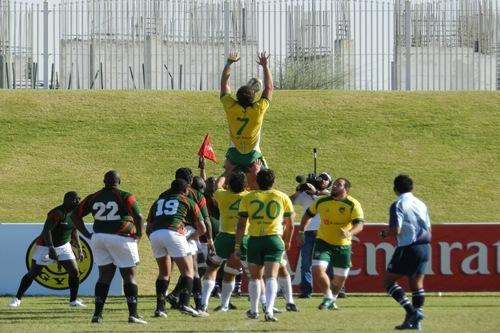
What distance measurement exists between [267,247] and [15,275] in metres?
6.99

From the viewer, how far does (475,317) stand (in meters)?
17.1

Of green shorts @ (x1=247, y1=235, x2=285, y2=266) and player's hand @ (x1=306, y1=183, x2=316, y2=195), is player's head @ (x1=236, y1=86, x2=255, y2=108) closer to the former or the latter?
green shorts @ (x1=247, y1=235, x2=285, y2=266)

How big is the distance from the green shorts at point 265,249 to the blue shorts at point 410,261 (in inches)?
61.5

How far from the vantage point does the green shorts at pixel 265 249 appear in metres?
16.5

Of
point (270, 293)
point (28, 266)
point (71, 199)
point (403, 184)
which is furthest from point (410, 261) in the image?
point (28, 266)

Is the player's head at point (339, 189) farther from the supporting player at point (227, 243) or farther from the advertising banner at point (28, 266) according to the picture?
the advertising banner at point (28, 266)

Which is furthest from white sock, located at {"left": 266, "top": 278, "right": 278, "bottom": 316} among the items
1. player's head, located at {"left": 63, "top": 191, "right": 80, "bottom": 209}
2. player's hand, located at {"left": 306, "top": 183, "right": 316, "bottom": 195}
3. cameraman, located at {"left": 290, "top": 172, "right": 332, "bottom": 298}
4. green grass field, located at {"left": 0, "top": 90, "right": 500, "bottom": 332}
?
green grass field, located at {"left": 0, "top": 90, "right": 500, "bottom": 332}

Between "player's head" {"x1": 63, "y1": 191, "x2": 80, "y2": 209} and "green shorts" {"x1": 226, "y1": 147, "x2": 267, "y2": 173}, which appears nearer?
"green shorts" {"x1": 226, "y1": 147, "x2": 267, "y2": 173}

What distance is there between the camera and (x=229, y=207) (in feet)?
57.7

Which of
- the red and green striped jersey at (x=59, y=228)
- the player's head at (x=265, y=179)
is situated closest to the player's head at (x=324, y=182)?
the red and green striped jersey at (x=59, y=228)

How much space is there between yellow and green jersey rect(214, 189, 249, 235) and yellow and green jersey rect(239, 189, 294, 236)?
1006 mm

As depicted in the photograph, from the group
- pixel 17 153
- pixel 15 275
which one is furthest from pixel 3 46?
pixel 15 275

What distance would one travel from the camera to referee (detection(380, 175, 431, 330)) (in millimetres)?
15586

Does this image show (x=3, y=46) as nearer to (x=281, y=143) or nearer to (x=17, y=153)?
(x=17, y=153)
